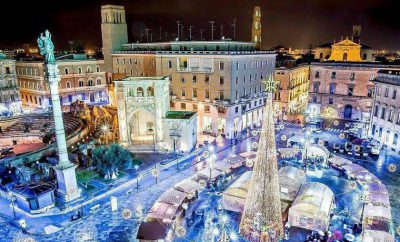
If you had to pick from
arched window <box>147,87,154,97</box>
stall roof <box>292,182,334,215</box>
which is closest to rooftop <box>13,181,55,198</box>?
arched window <box>147,87,154,97</box>

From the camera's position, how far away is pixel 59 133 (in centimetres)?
2786

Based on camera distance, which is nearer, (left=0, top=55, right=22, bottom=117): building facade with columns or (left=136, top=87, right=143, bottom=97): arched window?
(left=136, top=87, right=143, bottom=97): arched window

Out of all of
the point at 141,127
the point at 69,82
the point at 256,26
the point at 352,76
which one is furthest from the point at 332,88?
the point at 69,82

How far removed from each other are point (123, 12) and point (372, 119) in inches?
2012

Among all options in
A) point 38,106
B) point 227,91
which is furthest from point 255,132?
point 38,106

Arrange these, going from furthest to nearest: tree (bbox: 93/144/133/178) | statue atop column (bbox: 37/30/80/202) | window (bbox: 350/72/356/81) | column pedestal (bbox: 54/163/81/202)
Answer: window (bbox: 350/72/356/81)
tree (bbox: 93/144/133/178)
column pedestal (bbox: 54/163/81/202)
statue atop column (bbox: 37/30/80/202)

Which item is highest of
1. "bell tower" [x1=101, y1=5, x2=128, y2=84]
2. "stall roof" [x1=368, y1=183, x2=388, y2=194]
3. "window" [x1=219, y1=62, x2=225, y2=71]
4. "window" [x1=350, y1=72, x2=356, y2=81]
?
"bell tower" [x1=101, y1=5, x2=128, y2=84]

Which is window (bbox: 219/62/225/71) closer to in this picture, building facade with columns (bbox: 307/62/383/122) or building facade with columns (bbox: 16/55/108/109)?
building facade with columns (bbox: 307/62/383/122)

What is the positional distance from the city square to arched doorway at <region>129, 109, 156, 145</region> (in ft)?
0.75

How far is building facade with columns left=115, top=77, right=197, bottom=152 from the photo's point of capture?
4038 centimetres

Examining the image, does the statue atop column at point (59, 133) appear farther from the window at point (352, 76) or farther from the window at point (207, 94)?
the window at point (352, 76)

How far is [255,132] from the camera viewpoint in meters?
49.6

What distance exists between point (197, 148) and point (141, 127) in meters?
8.67

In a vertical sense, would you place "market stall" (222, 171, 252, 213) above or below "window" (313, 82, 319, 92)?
below
